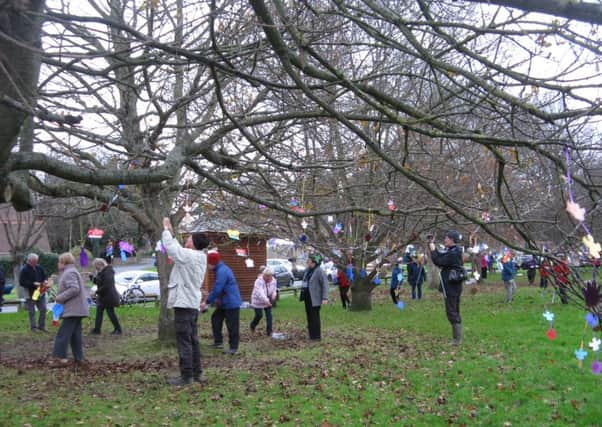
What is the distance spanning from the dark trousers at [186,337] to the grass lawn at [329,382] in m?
0.30

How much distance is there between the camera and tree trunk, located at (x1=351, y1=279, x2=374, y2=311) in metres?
17.3

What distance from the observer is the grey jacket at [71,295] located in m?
8.33

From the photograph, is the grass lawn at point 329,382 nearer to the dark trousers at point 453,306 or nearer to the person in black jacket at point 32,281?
the dark trousers at point 453,306

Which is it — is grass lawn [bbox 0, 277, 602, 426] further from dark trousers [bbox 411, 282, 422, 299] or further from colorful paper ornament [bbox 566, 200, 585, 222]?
dark trousers [bbox 411, 282, 422, 299]

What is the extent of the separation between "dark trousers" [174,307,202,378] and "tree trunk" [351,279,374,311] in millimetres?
10345

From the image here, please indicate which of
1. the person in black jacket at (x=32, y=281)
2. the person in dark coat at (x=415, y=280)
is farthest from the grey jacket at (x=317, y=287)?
the person in dark coat at (x=415, y=280)

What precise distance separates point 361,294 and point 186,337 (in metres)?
10.7

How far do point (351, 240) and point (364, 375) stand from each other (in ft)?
27.8

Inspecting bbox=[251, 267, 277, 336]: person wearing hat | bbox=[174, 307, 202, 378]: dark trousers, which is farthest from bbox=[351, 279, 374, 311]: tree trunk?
bbox=[174, 307, 202, 378]: dark trousers

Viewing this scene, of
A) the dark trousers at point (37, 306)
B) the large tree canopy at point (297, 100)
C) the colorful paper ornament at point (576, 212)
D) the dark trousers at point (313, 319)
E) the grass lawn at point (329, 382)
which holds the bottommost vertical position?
the grass lawn at point (329, 382)

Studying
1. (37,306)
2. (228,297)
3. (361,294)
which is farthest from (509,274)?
(37,306)

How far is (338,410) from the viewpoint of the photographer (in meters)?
6.35

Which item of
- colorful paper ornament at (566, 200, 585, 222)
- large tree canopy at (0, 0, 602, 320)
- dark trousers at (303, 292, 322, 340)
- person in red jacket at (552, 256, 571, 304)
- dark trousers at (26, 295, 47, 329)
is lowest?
dark trousers at (303, 292, 322, 340)

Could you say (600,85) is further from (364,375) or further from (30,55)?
(364,375)
